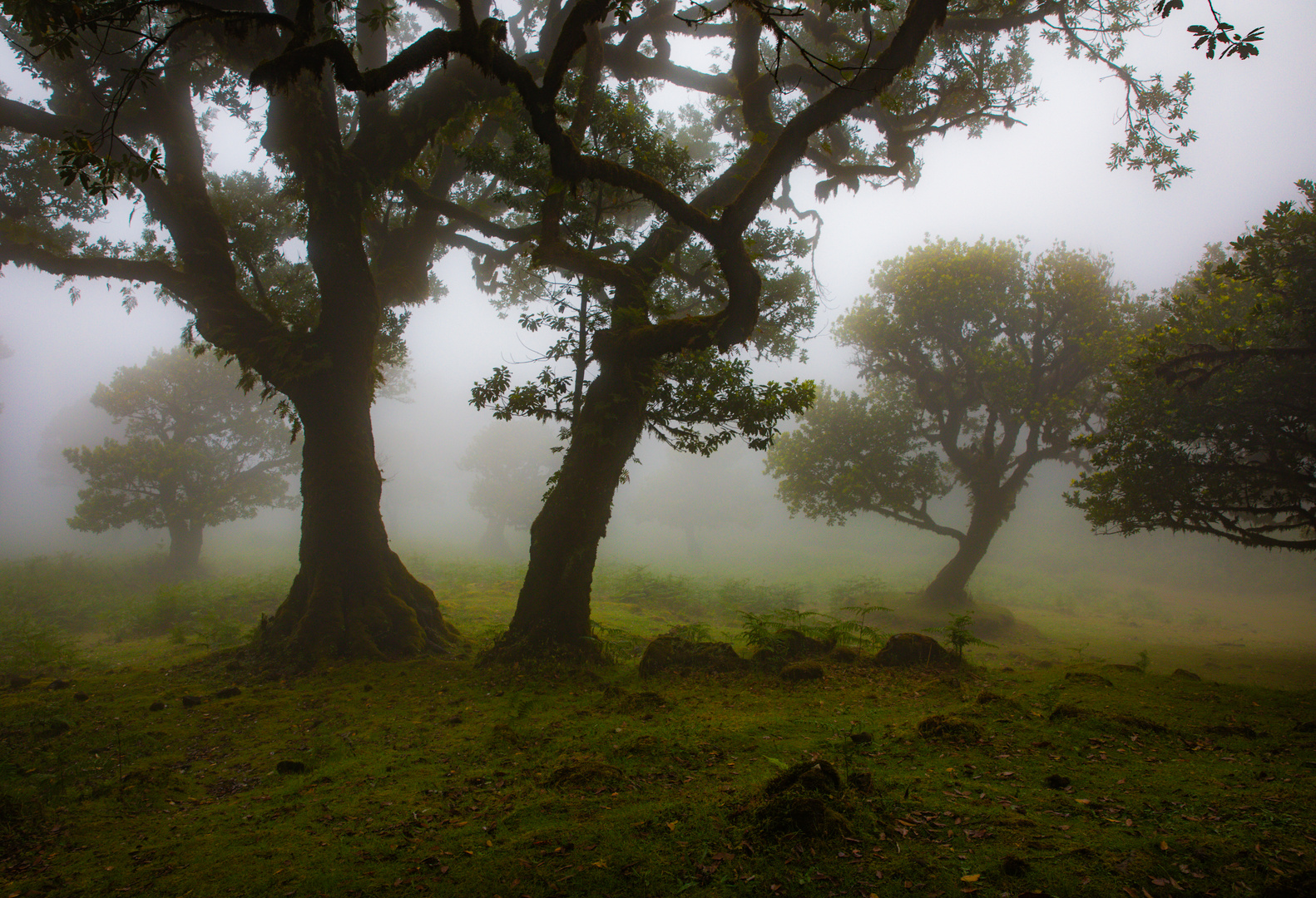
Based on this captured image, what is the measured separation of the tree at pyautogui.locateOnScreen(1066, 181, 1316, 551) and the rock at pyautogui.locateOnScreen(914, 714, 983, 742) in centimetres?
805

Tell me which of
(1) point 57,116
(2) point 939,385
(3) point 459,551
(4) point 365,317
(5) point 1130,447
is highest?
(1) point 57,116

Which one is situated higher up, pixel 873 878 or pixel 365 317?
pixel 365 317

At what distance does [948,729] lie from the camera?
490 centimetres

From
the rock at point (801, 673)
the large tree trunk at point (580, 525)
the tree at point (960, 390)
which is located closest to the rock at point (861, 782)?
the rock at point (801, 673)

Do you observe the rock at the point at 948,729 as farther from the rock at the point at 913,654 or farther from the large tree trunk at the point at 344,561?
the large tree trunk at the point at 344,561

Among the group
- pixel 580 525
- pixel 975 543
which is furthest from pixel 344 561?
pixel 975 543

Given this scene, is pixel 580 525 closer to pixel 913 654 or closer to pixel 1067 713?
pixel 913 654

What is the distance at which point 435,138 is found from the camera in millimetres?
11586

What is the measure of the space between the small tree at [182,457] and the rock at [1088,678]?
31.3 m

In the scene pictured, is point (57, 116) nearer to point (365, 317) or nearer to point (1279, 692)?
point (365, 317)

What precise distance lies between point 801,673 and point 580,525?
3.89m

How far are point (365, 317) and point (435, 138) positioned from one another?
160 inches

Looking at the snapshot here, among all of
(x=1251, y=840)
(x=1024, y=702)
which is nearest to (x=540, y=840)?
(x=1251, y=840)

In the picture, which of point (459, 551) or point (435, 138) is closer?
point (435, 138)
